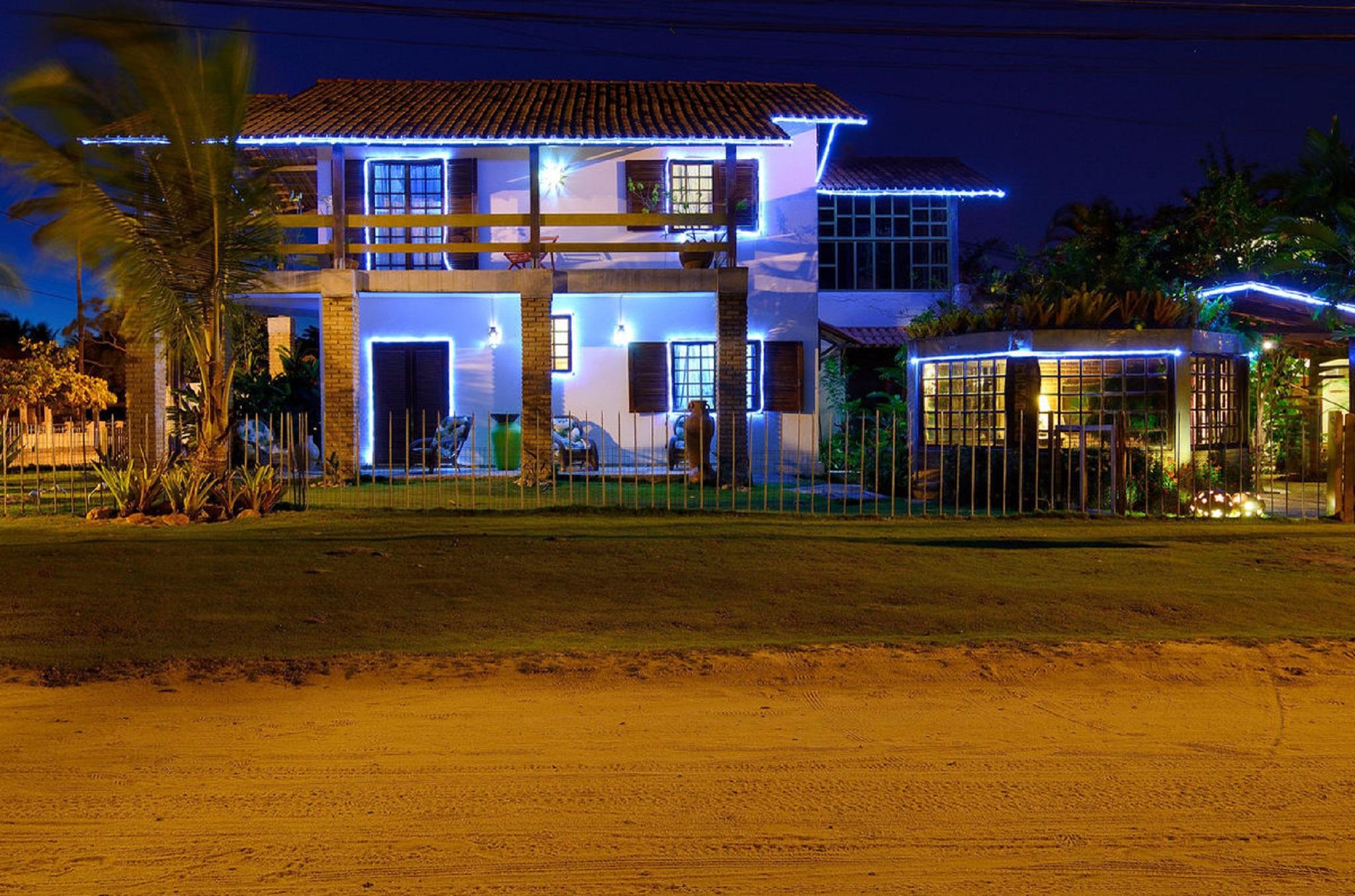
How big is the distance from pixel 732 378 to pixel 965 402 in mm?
3512

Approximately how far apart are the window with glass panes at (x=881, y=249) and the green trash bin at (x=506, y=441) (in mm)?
8629

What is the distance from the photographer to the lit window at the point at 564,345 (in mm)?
20453

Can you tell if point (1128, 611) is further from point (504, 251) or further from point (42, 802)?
point (504, 251)

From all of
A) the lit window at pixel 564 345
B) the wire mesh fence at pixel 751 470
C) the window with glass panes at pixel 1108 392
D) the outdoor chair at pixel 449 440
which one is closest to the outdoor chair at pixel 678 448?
the wire mesh fence at pixel 751 470

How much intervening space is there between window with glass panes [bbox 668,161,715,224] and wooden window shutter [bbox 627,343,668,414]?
2.52 meters

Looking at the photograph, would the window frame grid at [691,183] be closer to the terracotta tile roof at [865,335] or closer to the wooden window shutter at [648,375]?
the wooden window shutter at [648,375]

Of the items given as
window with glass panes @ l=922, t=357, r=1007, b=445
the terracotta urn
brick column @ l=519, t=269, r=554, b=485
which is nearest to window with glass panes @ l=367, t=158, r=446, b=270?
brick column @ l=519, t=269, r=554, b=485

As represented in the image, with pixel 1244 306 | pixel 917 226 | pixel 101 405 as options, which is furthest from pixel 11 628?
pixel 101 405

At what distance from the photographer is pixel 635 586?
898 centimetres

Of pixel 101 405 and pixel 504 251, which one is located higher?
pixel 504 251

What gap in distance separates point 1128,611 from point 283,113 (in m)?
17.1

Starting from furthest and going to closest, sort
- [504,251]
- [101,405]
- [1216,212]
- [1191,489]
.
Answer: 1. [101,405]
2. [1216,212]
3. [504,251]
4. [1191,489]

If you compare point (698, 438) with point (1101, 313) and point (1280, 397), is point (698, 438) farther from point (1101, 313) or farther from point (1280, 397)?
point (1280, 397)

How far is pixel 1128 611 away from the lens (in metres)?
8.16
